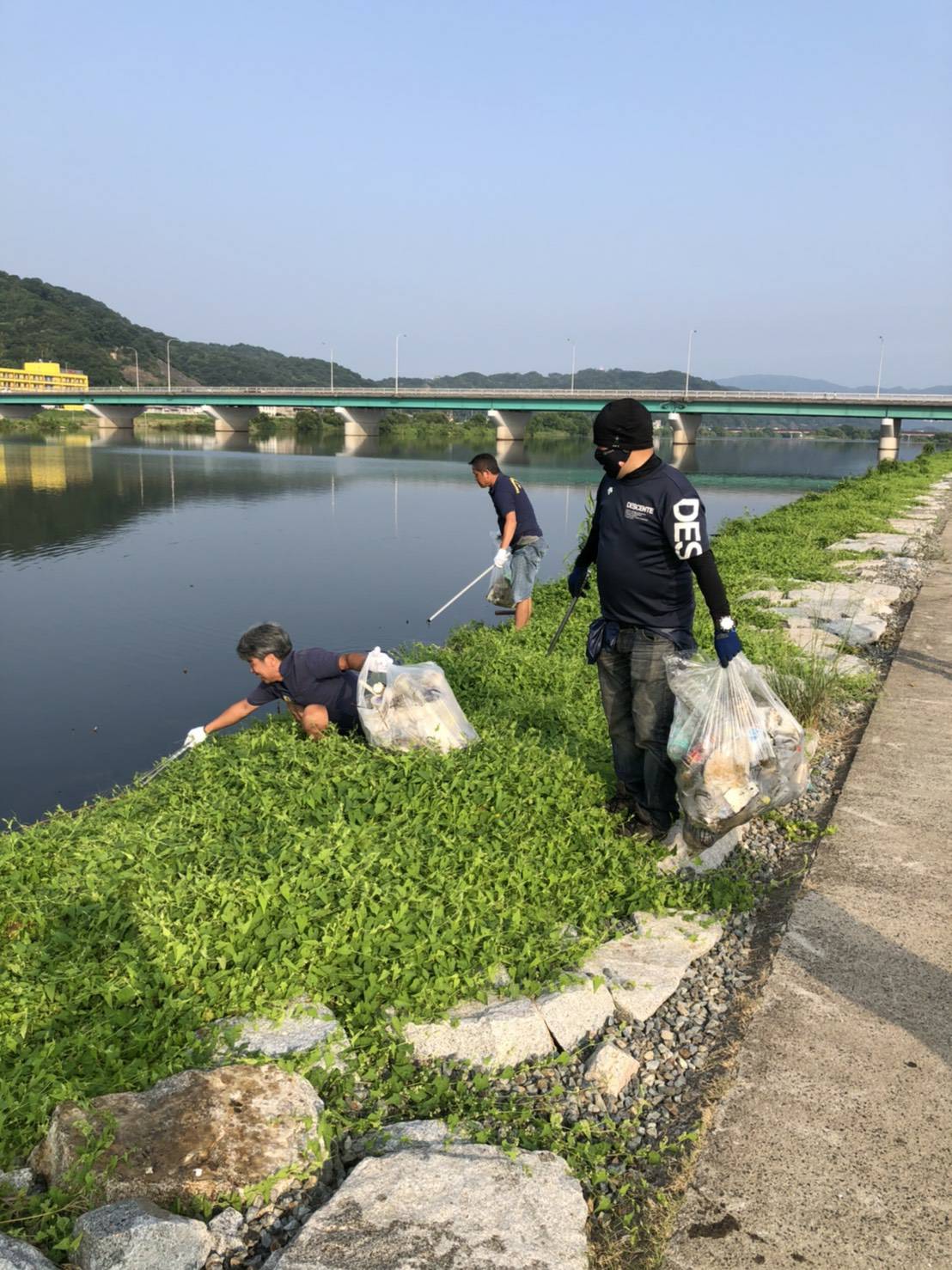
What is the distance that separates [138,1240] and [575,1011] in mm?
1465

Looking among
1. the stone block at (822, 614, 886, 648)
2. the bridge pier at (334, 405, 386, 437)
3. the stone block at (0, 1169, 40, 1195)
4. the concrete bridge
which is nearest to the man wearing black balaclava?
the stone block at (0, 1169, 40, 1195)

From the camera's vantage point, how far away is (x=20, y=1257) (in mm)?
2010

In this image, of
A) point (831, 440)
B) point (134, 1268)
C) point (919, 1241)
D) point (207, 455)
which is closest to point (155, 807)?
point (134, 1268)

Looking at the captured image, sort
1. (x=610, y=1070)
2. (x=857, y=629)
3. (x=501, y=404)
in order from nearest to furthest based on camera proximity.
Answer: (x=610, y=1070), (x=857, y=629), (x=501, y=404)

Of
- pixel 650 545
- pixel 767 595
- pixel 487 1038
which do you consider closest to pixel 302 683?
pixel 650 545

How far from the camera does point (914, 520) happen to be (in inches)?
656

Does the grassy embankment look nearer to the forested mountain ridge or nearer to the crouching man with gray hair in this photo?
the crouching man with gray hair

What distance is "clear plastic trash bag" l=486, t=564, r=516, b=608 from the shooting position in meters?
9.65

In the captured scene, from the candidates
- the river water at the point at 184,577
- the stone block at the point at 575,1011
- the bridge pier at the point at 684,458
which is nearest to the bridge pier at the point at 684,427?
the bridge pier at the point at 684,458

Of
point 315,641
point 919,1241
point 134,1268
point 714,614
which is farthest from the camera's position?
point 315,641

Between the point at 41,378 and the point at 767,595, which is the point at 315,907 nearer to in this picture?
the point at 767,595

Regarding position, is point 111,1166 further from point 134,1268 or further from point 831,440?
point 831,440

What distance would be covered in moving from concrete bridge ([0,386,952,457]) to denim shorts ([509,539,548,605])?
148 feet

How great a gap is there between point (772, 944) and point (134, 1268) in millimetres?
2374
